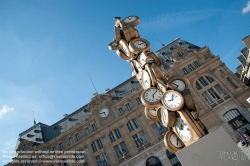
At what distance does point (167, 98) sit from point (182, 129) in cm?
86

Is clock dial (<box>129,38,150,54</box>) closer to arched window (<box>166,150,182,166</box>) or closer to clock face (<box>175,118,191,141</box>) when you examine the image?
clock face (<box>175,118,191,141</box>)

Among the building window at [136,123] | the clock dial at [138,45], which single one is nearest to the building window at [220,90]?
the building window at [136,123]

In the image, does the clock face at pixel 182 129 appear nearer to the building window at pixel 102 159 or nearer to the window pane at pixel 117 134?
the window pane at pixel 117 134

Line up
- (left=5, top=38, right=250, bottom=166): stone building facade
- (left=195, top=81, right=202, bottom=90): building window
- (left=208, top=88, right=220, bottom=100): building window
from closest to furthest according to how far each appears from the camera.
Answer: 1. (left=5, top=38, right=250, bottom=166): stone building facade
2. (left=208, top=88, right=220, bottom=100): building window
3. (left=195, top=81, right=202, bottom=90): building window

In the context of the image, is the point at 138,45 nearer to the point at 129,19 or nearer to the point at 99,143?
the point at 129,19

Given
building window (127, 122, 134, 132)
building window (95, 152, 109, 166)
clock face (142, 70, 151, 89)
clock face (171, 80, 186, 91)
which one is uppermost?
building window (127, 122, 134, 132)

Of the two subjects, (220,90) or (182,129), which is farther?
(220,90)

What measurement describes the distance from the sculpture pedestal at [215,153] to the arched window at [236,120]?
77.3ft

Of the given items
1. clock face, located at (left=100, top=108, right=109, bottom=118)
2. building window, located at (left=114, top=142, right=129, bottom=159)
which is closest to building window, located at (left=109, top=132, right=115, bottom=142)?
building window, located at (left=114, top=142, right=129, bottom=159)

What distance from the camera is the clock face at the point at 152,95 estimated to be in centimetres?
483

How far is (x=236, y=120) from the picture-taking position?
23.0 meters

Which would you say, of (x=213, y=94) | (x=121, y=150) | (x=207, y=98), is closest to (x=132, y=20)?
(x=207, y=98)

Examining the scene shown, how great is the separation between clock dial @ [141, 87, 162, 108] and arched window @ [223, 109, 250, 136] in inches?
910

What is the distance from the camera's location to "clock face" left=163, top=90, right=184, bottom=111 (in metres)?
4.09
